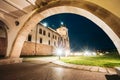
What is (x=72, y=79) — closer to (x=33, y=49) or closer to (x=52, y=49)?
(x=33, y=49)

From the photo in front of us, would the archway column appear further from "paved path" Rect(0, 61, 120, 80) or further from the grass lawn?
"paved path" Rect(0, 61, 120, 80)

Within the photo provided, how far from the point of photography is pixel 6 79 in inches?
219

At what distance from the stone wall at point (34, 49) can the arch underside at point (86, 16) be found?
12227 millimetres

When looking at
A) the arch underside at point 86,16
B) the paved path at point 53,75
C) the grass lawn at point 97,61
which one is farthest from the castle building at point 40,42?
the paved path at point 53,75

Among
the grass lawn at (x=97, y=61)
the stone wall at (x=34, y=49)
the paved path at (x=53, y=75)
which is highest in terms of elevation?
the stone wall at (x=34, y=49)

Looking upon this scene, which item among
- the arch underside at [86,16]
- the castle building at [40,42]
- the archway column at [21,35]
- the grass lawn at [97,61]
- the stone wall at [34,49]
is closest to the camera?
the arch underside at [86,16]

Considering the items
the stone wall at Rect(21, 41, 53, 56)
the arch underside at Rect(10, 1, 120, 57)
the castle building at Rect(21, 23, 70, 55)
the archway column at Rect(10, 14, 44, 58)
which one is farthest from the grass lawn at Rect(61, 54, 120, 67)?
the stone wall at Rect(21, 41, 53, 56)

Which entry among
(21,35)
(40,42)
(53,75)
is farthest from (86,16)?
(40,42)

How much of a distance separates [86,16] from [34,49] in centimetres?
2249

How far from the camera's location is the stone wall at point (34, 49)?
26.2 metres

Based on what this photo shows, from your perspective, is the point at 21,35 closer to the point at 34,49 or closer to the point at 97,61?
the point at 97,61

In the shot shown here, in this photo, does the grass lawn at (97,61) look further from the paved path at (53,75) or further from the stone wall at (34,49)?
the stone wall at (34,49)

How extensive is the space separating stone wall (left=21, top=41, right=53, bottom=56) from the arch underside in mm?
12227

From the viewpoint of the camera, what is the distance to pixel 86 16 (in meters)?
8.85
